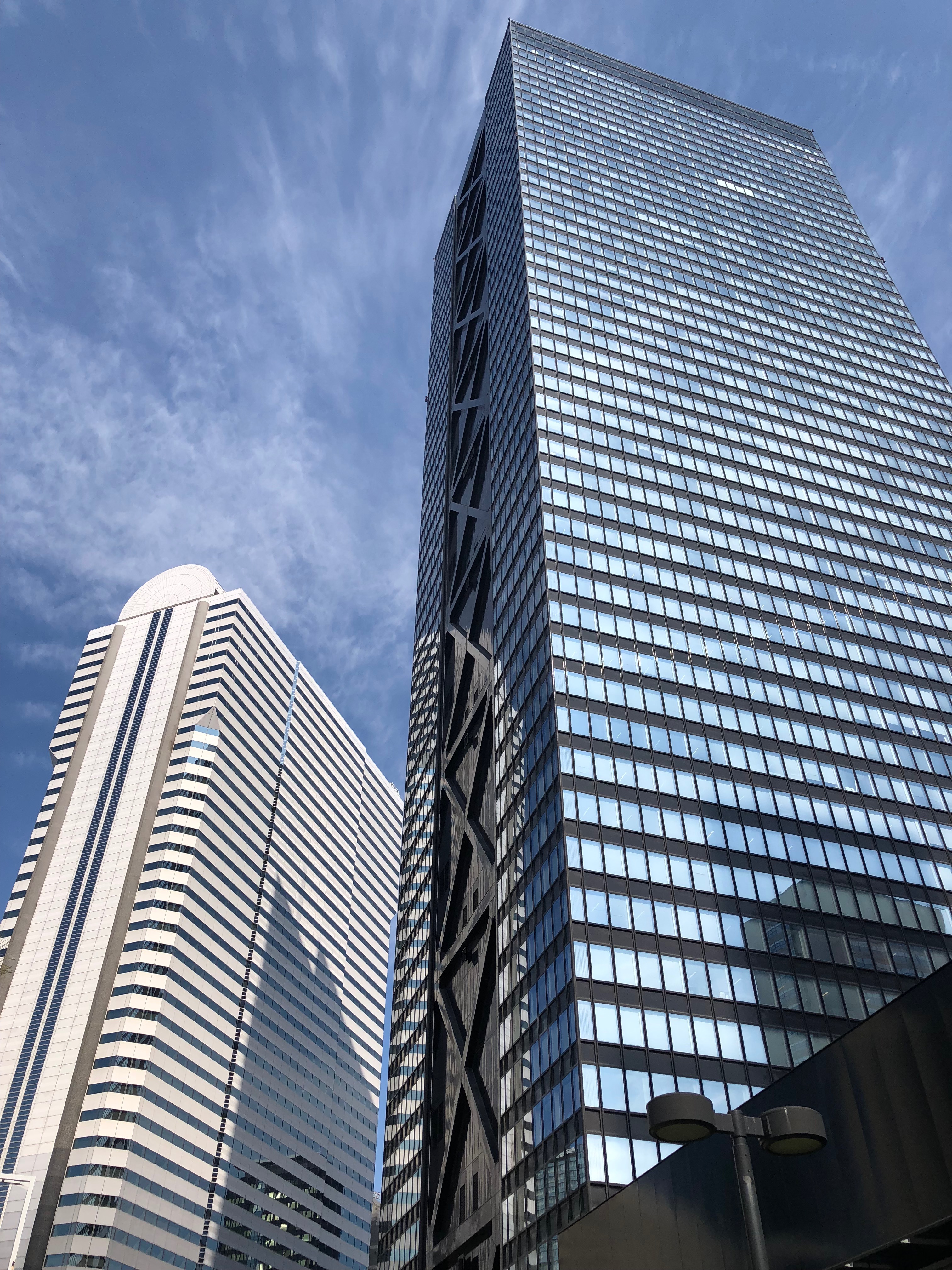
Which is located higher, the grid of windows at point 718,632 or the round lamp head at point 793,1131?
the grid of windows at point 718,632

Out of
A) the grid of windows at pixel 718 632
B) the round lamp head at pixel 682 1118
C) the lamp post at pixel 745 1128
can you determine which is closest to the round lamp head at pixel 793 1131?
the lamp post at pixel 745 1128

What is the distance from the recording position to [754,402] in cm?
9494

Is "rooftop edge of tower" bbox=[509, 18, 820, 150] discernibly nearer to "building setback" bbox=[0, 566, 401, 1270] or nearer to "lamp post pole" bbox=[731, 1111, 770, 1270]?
"building setback" bbox=[0, 566, 401, 1270]

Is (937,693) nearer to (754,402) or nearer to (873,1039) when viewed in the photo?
(754,402)

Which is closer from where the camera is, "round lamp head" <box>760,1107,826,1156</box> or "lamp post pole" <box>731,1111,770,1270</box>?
"lamp post pole" <box>731,1111,770,1270</box>

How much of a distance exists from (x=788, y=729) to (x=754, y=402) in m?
38.0

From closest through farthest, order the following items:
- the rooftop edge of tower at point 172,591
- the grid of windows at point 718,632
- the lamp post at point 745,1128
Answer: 1. the lamp post at point 745,1128
2. the grid of windows at point 718,632
3. the rooftop edge of tower at point 172,591

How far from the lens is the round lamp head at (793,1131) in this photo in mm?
13273

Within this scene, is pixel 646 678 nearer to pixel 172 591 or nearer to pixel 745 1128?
pixel 745 1128

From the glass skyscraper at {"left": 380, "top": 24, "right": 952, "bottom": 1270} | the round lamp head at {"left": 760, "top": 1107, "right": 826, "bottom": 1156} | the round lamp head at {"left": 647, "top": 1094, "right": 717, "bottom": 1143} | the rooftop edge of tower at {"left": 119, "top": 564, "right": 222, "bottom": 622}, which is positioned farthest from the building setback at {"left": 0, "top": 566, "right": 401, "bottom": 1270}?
the round lamp head at {"left": 760, "top": 1107, "right": 826, "bottom": 1156}

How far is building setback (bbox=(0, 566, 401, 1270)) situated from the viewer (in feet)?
372

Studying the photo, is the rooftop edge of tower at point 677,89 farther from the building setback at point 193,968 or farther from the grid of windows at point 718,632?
the building setback at point 193,968

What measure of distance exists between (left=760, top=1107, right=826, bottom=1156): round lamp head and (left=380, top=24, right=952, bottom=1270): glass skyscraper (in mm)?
35619

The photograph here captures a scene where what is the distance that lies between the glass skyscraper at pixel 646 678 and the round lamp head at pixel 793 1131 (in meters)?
35.6
